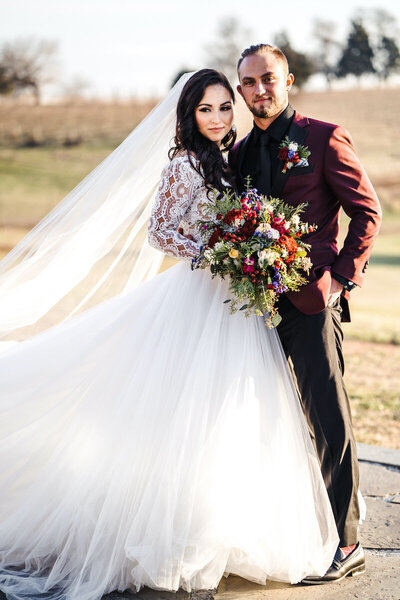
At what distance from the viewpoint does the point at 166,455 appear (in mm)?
3086

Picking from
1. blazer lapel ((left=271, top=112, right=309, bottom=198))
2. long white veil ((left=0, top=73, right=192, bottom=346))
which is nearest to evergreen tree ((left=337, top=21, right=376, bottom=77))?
long white veil ((left=0, top=73, right=192, bottom=346))

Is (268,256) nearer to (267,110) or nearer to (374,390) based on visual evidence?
(267,110)

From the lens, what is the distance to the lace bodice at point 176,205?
3342mm

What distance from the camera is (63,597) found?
116 inches

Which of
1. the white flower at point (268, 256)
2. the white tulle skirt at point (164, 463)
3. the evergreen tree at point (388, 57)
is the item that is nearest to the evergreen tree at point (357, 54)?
the evergreen tree at point (388, 57)

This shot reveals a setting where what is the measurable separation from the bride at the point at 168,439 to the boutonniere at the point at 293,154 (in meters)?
0.36

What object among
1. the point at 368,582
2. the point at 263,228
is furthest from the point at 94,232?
the point at 368,582

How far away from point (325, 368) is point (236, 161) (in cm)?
124

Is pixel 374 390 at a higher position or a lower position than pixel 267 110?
lower

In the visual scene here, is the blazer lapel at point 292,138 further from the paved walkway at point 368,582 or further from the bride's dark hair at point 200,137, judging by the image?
the paved walkway at point 368,582

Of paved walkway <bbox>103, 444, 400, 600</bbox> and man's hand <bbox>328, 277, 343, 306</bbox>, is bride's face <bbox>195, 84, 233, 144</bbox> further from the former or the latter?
paved walkway <bbox>103, 444, 400, 600</bbox>

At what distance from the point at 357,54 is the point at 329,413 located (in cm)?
3602

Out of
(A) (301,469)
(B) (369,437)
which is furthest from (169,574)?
(B) (369,437)

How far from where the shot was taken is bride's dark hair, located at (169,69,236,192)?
3398mm
